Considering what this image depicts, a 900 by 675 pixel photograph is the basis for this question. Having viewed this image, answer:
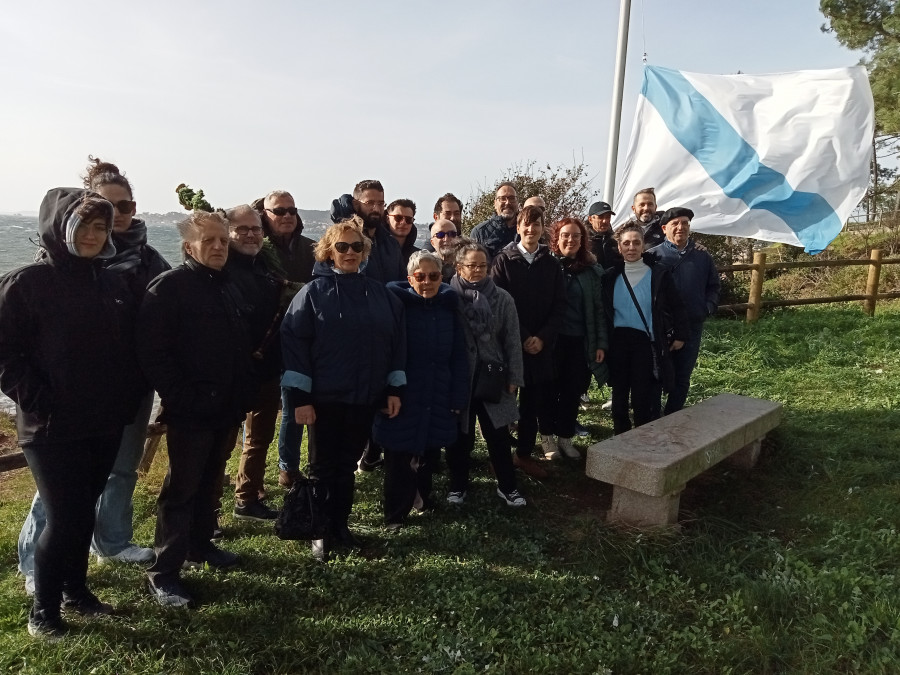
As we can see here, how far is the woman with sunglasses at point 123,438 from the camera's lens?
3156mm

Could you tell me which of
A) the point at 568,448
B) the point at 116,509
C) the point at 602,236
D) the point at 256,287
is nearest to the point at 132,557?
the point at 116,509

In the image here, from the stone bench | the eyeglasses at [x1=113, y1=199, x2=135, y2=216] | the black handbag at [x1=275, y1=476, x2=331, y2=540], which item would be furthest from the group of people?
the stone bench

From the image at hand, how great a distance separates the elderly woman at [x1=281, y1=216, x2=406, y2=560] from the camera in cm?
342

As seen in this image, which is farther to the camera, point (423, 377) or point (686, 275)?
point (686, 275)

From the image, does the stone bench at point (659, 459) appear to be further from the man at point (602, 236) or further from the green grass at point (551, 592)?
the man at point (602, 236)

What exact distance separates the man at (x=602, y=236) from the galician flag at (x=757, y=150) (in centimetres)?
134

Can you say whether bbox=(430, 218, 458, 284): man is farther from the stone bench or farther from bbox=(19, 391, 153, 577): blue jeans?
bbox=(19, 391, 153, 577): blue jeans

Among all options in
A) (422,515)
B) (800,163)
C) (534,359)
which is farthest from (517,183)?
(422,515)

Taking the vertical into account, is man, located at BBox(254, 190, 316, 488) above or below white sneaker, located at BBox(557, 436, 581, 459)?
above

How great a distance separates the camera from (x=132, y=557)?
140 inches

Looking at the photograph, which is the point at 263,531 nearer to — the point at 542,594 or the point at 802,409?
the point at 542,594

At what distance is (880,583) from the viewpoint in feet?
10.3

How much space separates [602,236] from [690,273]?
0.83 m

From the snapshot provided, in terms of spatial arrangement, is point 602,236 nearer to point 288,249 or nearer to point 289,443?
point 288,249
